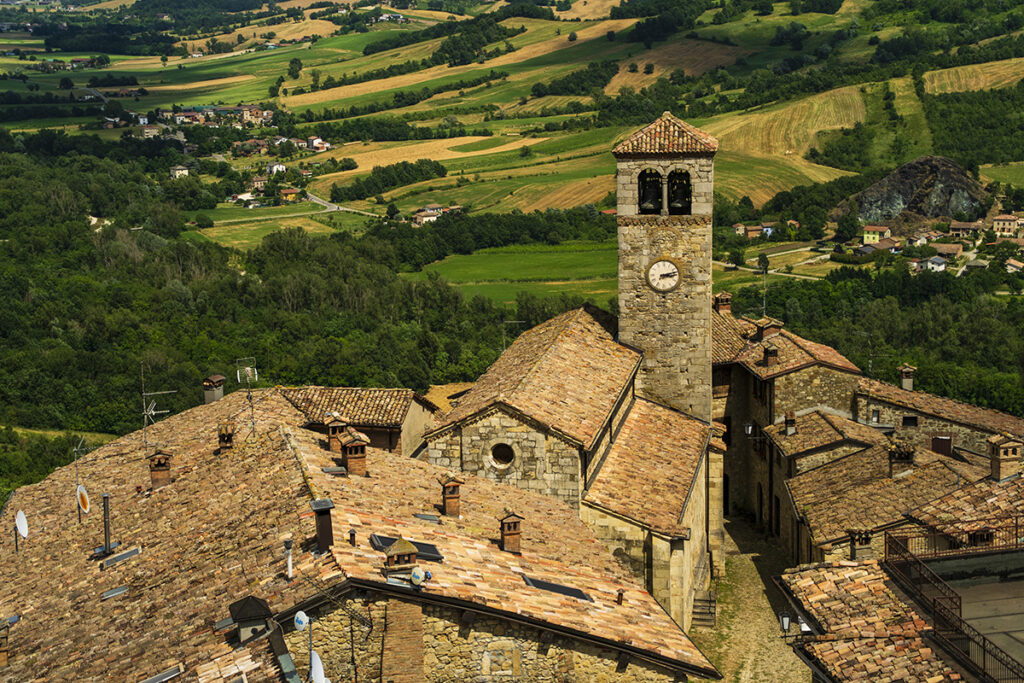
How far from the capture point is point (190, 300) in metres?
91.6

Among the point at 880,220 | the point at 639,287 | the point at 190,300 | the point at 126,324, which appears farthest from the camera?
the point at 880,220

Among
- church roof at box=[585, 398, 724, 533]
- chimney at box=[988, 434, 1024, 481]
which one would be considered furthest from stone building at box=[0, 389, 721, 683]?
chimney at box=[988, 434, 1024, 481]

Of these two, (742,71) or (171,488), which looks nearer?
(171,488)

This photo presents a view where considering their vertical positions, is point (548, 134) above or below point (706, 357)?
below

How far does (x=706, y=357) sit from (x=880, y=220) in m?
92.0

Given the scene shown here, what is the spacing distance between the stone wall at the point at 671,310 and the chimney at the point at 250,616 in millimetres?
21704

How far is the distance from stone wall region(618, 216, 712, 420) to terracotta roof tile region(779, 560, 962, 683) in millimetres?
16936

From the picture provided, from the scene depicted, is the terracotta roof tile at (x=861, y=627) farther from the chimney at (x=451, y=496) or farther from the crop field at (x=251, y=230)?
the crop field at (x=251, y=230)

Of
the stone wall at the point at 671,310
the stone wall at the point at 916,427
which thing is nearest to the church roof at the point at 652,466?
the stone wall at the point at 671,310

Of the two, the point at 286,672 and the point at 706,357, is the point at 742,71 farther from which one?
the point at 286,672

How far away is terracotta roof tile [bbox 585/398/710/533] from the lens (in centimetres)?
3186

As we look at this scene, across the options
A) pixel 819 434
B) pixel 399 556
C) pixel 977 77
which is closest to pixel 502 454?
pixel 399 556

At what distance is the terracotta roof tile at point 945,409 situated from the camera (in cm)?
4491

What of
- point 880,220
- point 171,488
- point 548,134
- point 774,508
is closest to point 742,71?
point 548,134
